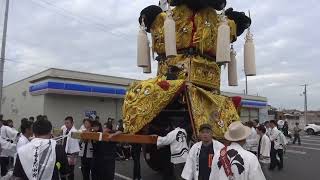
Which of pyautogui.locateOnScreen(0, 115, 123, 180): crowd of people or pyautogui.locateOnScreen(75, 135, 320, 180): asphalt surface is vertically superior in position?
pyautogui.locateOnScreen(0, 115, 123, 180): crowd of people

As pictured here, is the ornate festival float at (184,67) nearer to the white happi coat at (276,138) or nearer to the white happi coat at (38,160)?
the white happi coat at (276,138)

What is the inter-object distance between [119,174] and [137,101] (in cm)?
395

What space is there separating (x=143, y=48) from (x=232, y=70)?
2594 mm

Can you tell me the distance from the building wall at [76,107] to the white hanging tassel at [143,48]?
40.0 feet

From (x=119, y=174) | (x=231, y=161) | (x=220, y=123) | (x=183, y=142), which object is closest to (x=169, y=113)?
(x=220, y=123)

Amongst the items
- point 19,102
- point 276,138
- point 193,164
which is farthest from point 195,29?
point 19,102

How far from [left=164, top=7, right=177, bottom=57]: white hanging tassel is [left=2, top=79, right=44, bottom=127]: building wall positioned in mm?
13922

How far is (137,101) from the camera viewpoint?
954 centimetres

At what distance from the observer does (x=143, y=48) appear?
11.3 m

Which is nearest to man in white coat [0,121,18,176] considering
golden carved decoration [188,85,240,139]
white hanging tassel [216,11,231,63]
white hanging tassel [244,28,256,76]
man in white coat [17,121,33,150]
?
man in white coat [17,121,33,150]

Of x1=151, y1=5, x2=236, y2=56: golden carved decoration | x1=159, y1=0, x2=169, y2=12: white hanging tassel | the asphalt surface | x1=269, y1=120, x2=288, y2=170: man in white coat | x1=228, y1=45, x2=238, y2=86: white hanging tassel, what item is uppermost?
x1=159, y1=0, x2=169, y2=12: white hanging tassel

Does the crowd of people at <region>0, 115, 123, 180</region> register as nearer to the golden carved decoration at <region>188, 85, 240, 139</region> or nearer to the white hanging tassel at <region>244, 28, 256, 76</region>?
the golden carved decoration at <region>188, 85, 240, 139</region>

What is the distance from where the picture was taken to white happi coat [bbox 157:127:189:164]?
326 inches

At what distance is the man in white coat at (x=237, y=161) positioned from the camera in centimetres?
433
